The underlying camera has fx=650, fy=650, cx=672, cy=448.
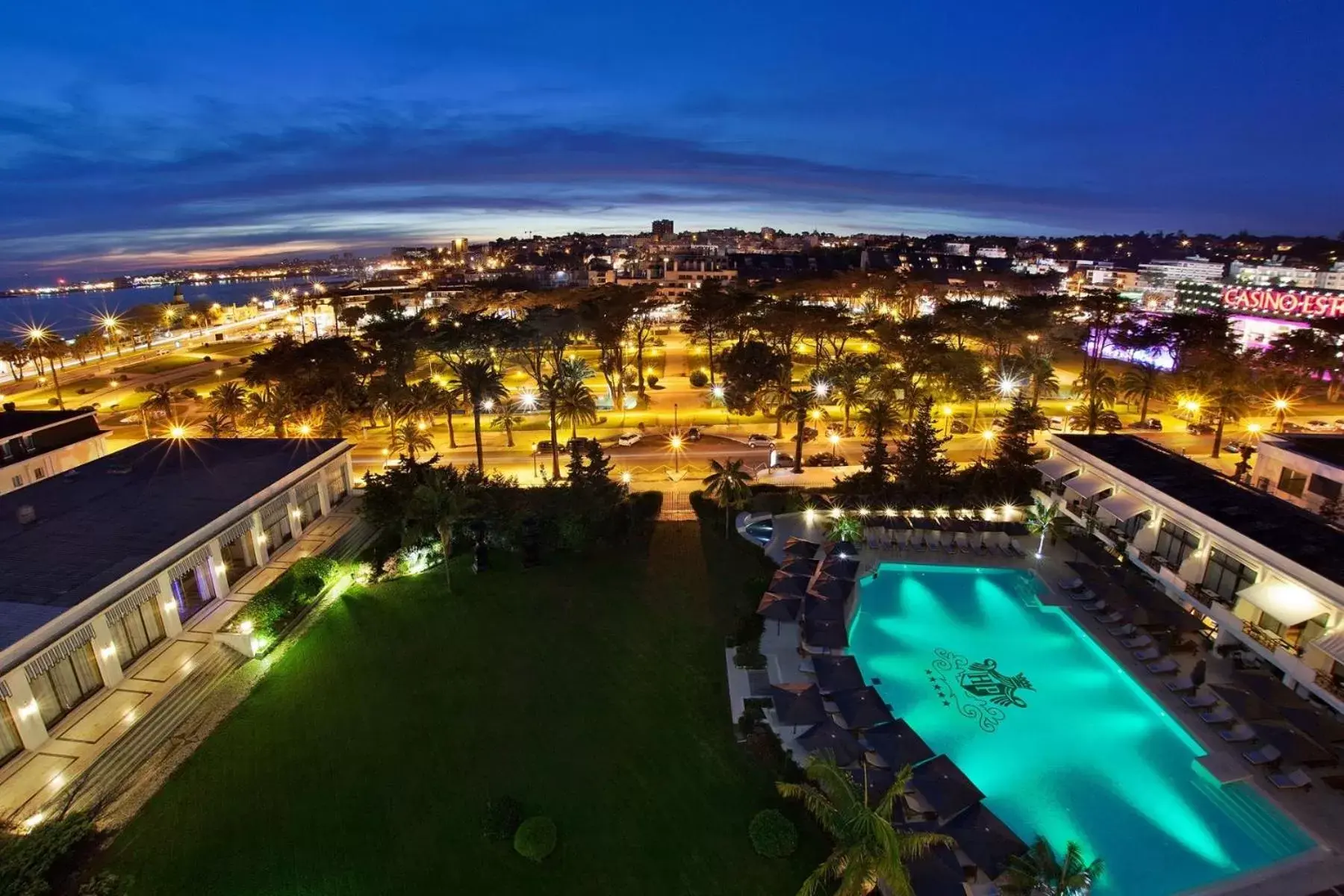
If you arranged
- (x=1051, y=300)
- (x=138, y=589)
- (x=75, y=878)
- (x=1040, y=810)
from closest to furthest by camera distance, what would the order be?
(x=75, y=878) → (x=1040, y=810) → (x=138, y=589) → (x=1051, y=300)

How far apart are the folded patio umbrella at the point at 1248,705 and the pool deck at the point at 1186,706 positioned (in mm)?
986

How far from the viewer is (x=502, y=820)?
17047 mm

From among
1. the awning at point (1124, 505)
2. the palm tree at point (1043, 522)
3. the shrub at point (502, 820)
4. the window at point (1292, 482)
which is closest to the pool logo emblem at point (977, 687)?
the palm tree at point (1043, 522)

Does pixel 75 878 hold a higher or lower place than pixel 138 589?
lower

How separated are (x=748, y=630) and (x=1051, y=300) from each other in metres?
59.2

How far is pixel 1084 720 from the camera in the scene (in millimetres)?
21859

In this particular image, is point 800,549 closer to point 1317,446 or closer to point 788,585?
point 788,585

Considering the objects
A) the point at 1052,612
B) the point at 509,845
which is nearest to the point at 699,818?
the point at 509,845

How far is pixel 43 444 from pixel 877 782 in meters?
46.8

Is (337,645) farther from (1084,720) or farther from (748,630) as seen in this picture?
(1084,720)

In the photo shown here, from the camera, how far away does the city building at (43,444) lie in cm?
3494

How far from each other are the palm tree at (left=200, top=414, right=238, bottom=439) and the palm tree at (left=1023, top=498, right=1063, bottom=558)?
53511 millimetres

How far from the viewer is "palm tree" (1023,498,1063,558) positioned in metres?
31.8

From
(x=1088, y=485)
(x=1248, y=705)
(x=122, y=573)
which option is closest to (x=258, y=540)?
(x=122, y=573)
